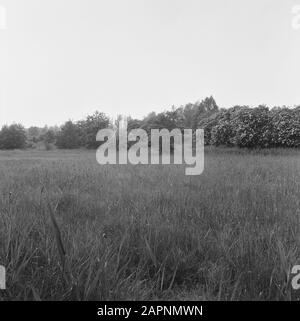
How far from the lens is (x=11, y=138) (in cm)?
4041

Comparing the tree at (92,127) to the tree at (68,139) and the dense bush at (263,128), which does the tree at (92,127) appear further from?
the dense bush at (263,128)

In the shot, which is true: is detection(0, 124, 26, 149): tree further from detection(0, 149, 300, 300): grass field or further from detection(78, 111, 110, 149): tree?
detection(0, 149, 300, 300): grass field

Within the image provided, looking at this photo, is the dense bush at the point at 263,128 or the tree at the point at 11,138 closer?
the dense bush at the point at 263,128

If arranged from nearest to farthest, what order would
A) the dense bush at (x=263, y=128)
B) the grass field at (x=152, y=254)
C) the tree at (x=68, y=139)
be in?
the grass field at (x=152, y=254) → the dense bush at (x=263, y=128) → the tree at (x=68, y=139)

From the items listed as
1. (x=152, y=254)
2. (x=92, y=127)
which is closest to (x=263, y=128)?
(x=152, y=254)

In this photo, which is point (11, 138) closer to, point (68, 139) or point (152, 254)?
point (68, 139)

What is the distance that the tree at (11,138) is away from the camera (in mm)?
40209

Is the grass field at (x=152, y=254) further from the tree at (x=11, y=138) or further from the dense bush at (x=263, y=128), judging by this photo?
the tree at (x=11, y=138)

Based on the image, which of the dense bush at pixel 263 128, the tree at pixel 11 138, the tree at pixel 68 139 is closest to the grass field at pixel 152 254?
the dense bush at pixel 263 128

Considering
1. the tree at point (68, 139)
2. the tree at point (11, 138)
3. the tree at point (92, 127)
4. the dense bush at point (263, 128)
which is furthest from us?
the tree at point (68, 139)

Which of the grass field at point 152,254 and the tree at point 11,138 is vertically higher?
the tree at point 11,138

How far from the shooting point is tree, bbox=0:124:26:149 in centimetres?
4021

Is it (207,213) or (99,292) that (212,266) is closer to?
(99,292)
